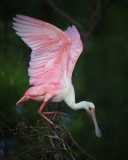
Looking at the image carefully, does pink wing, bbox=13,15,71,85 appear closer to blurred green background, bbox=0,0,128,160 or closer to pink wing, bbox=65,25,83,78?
pink wing, bbox=65,25,83,78

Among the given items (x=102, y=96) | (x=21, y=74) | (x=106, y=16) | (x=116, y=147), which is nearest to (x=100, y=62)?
(x=102, y=96)

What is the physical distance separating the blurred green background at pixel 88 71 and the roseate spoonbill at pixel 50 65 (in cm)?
44

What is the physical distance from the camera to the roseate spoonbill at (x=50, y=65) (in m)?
2.91

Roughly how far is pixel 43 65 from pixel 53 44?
22 centimetres

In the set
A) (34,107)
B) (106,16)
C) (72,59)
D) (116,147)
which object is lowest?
(116,147)

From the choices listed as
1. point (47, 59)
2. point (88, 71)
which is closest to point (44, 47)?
point (47, 59)

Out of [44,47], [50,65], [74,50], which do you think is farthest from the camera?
[74,50]

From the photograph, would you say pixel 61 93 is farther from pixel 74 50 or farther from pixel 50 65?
pixel 74 50

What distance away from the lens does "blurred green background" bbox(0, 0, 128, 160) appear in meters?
3.85

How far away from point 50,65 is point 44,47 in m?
0.18

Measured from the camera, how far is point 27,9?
14.4 feet

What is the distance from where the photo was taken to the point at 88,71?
7113 mm

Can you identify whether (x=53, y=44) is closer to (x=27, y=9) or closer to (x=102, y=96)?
(x=27, y=9)

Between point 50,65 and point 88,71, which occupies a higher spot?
point 50,65
